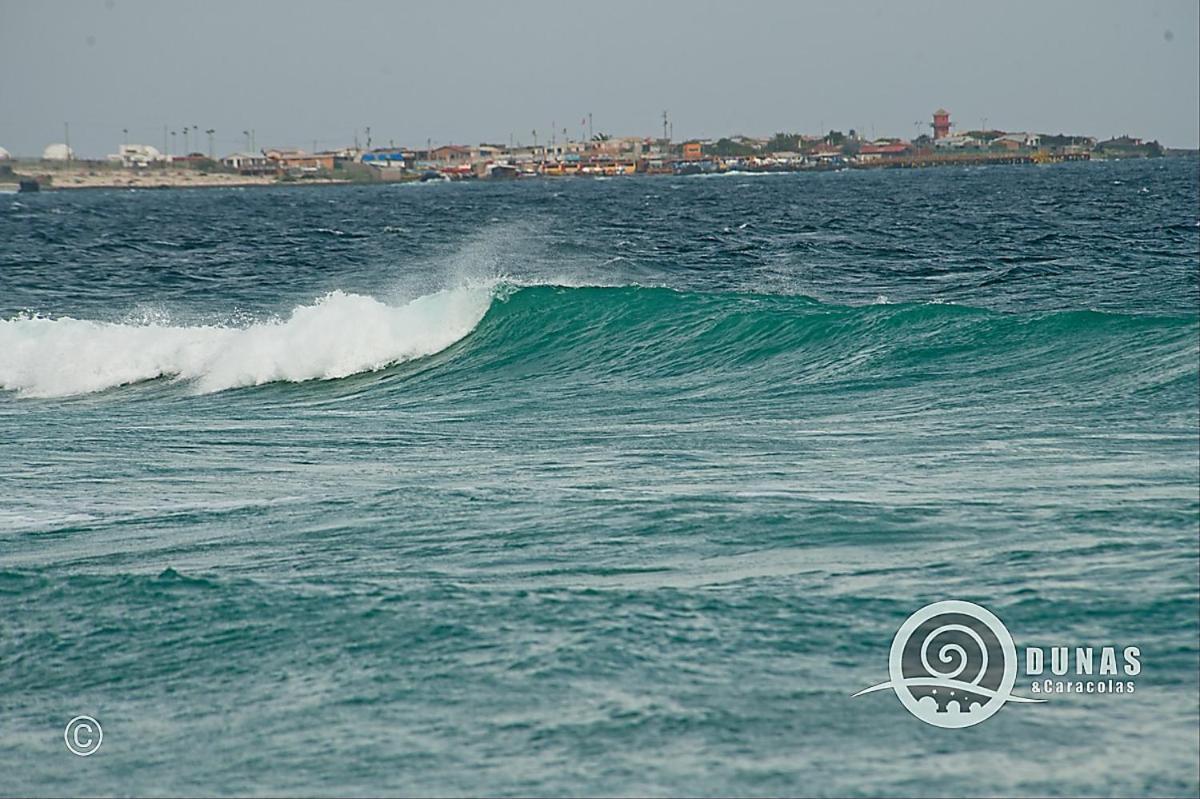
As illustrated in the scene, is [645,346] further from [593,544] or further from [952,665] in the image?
[952,665]

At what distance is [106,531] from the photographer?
407 inches

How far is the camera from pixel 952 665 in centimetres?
675

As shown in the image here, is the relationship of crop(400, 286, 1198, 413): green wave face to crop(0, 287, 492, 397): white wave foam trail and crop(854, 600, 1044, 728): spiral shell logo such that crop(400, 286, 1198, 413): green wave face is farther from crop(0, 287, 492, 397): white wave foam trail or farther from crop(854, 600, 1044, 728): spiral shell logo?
crop(854, 600, 1044, 728): spiral shell logo

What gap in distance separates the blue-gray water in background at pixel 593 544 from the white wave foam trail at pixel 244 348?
0.09 metres

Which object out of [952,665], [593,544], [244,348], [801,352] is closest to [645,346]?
[801,352]

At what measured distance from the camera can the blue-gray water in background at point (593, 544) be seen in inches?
244

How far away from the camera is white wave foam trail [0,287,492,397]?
21047mm

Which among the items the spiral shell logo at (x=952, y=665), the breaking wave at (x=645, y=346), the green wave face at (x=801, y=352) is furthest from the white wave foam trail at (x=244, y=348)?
the spiral shell logo at (x=952, y=665)

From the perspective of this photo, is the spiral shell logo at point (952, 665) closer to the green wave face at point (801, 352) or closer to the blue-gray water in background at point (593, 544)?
the blue-gray water in background at point (593, 544)

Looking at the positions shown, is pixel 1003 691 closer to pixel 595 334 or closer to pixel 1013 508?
pixel 1013 508

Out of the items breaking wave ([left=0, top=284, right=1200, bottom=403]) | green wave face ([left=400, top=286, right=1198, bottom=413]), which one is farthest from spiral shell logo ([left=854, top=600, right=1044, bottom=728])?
breaking wave ([left=0, top=284, right=1200, bottom=403])

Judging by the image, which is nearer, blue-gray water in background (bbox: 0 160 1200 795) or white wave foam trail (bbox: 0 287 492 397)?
blue-gray water in background (bbox: 0 160 1200 795)

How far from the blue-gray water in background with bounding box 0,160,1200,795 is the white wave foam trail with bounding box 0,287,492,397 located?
9 centimetres

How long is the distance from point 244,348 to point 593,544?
13.6 meters
